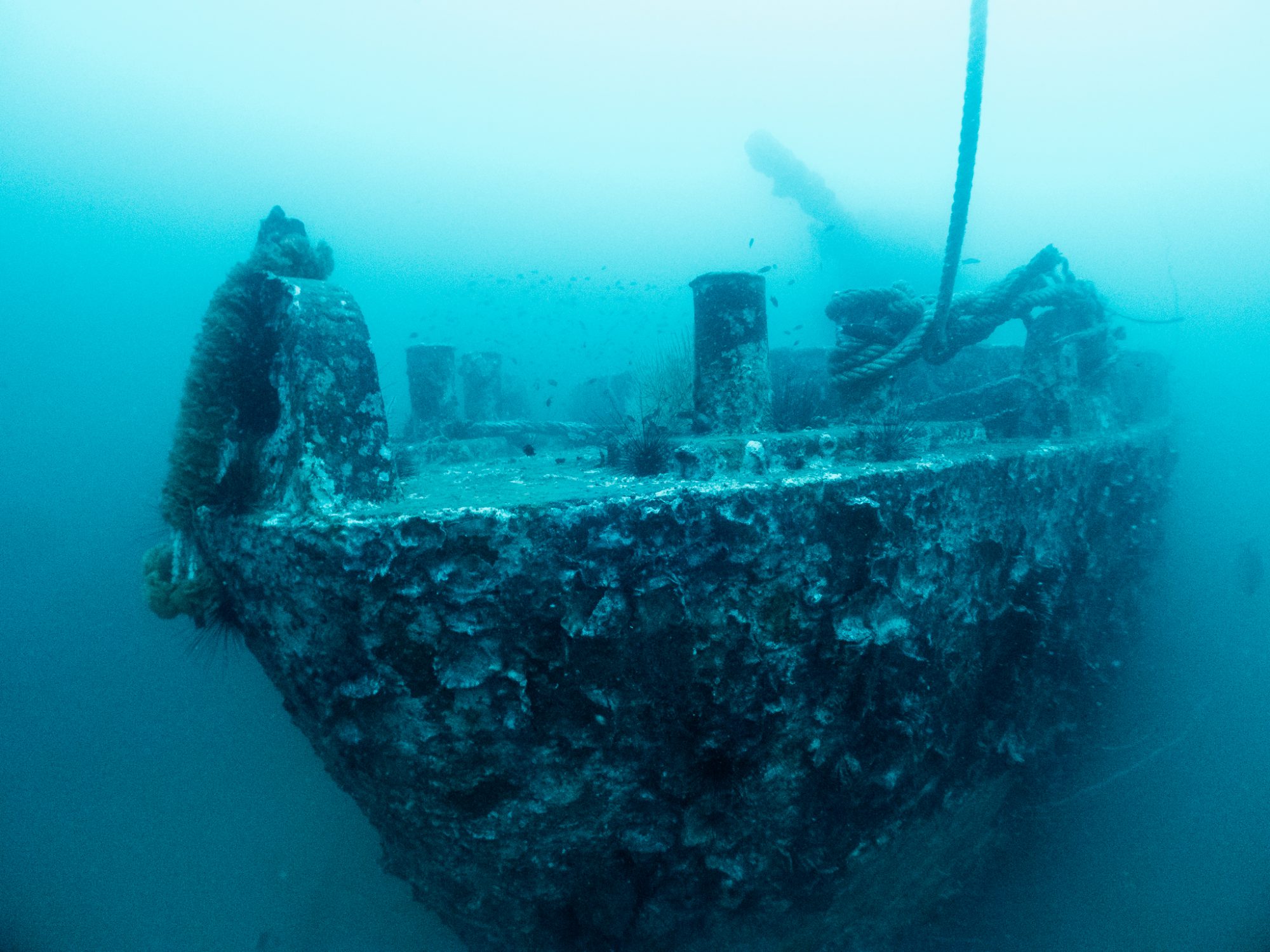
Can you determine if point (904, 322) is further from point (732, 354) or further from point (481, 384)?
point (481, 384)

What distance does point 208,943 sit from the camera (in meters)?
9.79

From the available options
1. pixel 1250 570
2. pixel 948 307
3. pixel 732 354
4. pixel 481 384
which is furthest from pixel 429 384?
pixel 1250 570

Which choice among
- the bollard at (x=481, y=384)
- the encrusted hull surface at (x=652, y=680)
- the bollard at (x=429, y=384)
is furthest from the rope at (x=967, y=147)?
the bollard at (x=481, y=384)

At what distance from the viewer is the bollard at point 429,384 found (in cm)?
943

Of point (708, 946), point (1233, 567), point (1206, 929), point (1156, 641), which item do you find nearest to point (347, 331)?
point (708, 946)

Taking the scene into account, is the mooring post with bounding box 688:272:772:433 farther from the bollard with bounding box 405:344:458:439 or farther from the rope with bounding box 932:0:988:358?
the bollard with bounding box 405:344:458:439

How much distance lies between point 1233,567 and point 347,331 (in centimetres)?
1540

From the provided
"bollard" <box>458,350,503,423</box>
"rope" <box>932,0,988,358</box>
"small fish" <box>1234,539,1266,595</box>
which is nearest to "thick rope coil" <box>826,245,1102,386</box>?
"rope" <box>932,0,988,358</box>

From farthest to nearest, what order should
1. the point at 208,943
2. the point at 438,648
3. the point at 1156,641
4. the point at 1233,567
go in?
1. the point at 1233,567
2. the point at 208,943
3. the point at 1156,641
4. the point at 438,648

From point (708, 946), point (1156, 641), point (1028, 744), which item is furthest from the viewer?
point (1156, 641)

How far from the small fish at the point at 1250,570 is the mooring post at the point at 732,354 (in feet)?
37.7

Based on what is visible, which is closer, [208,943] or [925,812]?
[925,812]

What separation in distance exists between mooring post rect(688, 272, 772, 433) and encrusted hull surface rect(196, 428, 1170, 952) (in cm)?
145

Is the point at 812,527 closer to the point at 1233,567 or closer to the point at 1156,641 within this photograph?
the point at 1156,641
